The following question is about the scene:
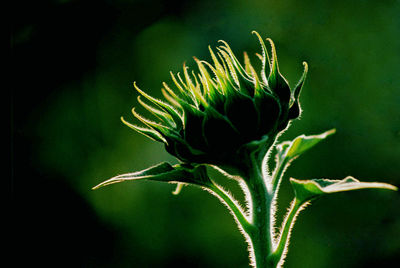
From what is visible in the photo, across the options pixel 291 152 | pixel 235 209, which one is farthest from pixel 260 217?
pixel 291 152

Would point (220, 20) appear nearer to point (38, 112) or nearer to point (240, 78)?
point (38, 112)

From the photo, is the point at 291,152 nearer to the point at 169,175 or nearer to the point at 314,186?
the point at 314,186

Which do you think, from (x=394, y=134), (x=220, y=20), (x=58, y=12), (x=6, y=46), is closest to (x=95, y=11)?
(x=58, y=12)

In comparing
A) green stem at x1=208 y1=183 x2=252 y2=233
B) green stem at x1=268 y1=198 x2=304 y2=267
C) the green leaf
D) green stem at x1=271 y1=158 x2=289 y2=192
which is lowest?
green stem at x1=268 y1=198 x2=304 y2=267

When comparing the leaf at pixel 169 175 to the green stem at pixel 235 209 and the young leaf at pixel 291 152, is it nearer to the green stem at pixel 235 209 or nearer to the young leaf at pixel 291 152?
the green stem at pixel 235 209

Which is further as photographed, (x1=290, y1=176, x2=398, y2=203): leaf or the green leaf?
the green leaf

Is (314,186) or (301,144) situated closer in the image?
(314,186)

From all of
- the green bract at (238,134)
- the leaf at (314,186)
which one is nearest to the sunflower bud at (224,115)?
the green bract at (238,134)

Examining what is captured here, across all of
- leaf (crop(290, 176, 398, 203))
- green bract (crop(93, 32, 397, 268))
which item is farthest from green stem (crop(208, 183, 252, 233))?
leaf (crop(290, 176, 398, 203))

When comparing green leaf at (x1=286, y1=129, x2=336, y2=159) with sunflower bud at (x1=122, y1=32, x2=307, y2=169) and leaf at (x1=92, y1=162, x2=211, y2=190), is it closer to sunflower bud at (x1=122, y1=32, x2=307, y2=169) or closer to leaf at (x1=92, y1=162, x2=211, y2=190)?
sunflower bud at (x1=122, y1=32, x2=307, y2=169)
